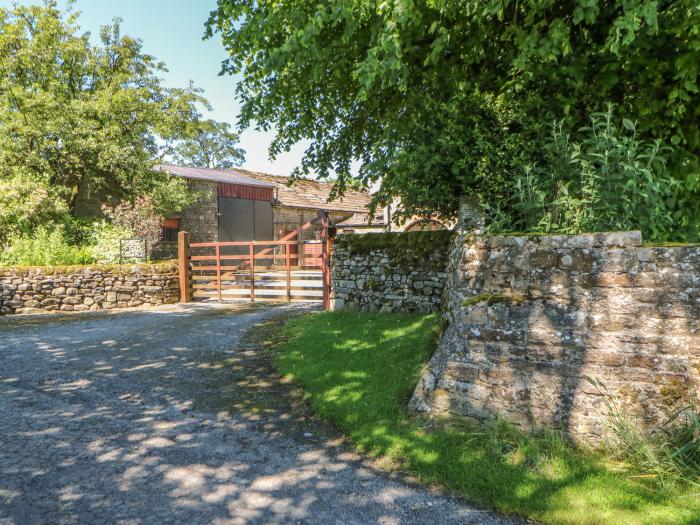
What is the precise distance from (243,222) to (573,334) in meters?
20.6

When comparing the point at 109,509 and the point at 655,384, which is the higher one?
the point at 655,384

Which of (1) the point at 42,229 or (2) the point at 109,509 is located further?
(1) the point at 42,229

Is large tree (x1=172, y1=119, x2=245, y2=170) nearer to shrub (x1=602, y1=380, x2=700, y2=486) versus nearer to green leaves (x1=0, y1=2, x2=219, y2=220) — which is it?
green leaves (x1=0, y1=2, x2=219, y2=220)

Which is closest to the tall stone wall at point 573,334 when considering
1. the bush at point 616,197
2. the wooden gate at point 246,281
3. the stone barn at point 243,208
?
the bush at point 616,197

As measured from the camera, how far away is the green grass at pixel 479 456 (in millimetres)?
3035

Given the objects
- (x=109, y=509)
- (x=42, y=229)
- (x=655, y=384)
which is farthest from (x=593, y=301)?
(x=42, y=229)

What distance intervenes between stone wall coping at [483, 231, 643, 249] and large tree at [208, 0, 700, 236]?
1222 millimetres

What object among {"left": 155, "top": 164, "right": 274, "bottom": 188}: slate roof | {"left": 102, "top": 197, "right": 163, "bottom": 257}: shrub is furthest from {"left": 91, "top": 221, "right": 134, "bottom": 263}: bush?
{"left": 155, "top": 164, "right": 274, "bottom": 188}: slate roof

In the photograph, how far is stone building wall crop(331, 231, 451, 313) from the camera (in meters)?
8.86

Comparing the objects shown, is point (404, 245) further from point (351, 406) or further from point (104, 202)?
point (104, 202)

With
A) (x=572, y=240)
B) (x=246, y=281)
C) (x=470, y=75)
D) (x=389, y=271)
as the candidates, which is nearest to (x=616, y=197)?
(x=572, y=240)

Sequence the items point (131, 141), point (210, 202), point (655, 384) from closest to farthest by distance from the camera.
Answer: point (655, 384)
point (131, 141)
point (210, 202)

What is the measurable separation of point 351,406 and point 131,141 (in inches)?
664

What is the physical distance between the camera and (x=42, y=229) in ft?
51.3
